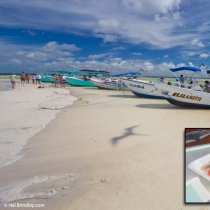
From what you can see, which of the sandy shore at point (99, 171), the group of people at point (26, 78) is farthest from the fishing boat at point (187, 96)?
the group of people at point (26, 78)

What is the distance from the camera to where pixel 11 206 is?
332 centimetres

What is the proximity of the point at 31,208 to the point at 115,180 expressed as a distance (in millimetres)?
1246

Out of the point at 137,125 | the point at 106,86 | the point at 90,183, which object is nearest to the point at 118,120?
the point at 137,125

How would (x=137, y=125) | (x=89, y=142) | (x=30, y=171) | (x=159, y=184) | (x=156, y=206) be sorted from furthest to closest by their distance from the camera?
1. (x=137, y=125)
2. (x=89, y=142)
3. (x=30, y=171)
4. (x=159, y=184)
5. (x=156, y=206)

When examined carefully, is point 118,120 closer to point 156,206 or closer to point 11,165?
point 11,165

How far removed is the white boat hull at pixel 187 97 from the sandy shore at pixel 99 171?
5667mm

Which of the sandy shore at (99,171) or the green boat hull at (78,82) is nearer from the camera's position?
the sandy shore at (99,171)

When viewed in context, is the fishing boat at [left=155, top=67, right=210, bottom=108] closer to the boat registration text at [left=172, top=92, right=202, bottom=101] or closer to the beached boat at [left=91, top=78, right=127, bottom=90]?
the boat registration text at [left=172, top=92, right=202, bottom=101]

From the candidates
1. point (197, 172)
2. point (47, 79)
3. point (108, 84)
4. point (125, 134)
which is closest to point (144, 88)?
point (108, 84)

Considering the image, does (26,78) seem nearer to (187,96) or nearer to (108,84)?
(108,84)

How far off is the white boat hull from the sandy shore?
18.6 ft

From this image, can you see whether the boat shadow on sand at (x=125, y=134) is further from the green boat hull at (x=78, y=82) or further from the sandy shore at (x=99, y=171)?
the green boat hull at (x=78, y=82)

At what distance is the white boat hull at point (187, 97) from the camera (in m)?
12.4

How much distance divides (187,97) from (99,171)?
9244 mm
